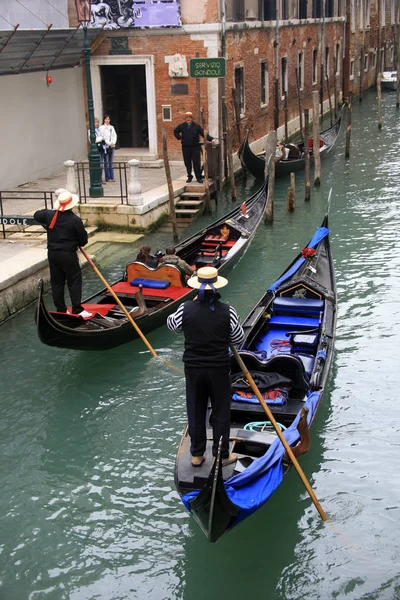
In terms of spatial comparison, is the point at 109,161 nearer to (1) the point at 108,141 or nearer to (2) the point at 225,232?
(1) the point at 108,141

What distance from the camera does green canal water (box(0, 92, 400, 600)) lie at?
12.1 feet

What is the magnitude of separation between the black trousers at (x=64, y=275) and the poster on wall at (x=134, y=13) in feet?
20.6

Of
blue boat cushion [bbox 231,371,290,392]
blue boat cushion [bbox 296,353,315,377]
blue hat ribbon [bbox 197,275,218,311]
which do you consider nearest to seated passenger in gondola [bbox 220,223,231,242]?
blue boat cushion [bbox 296,353,315,377]

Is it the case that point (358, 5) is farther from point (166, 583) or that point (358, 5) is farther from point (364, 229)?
point (166, 583)

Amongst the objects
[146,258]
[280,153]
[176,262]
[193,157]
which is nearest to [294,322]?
[176,262]

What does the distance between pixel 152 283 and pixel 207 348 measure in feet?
10.4

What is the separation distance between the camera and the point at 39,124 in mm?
10852

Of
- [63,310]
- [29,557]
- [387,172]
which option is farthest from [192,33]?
[29,557]

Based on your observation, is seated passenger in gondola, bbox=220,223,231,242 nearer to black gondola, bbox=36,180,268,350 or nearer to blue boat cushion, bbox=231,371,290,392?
black gondola, bbox=36,180,268,350

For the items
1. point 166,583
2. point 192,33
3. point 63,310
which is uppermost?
point 192,33

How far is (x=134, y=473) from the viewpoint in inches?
179

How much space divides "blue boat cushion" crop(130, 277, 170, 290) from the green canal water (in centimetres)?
48

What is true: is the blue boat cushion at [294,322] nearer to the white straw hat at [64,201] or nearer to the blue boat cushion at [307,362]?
the blue boat cushion at [307,362]

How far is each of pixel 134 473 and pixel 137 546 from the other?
2.24ft
